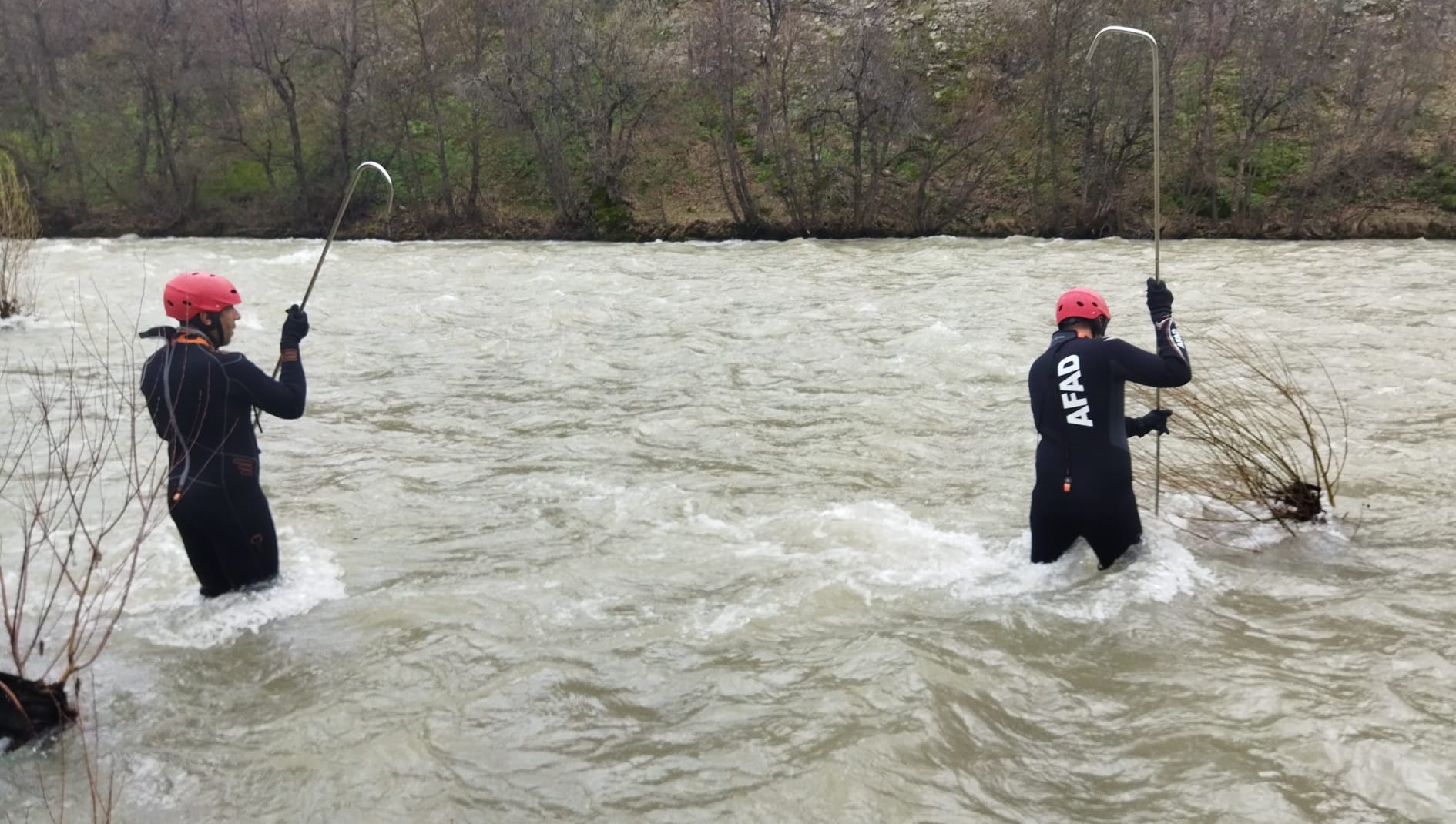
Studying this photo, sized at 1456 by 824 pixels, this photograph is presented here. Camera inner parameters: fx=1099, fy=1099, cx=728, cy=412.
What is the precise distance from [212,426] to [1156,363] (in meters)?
5.25

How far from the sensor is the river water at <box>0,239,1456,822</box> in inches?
185

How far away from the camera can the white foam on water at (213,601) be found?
20.8 ft

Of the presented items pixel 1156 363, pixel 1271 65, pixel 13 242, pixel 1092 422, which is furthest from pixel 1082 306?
pixel 1271 65

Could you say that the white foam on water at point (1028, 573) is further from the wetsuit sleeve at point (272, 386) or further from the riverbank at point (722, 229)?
the riverbank at point (722, 229)

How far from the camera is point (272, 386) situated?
19.6ft

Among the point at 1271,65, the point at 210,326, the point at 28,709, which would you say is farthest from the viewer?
the point at 1271,65

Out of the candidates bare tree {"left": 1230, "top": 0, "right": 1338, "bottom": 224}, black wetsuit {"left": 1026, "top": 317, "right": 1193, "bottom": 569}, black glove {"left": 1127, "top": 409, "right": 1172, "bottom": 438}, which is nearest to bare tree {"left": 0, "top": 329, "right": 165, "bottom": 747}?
black wetsuit {"left": 1026, "top": 317, "right": 1193, "bottom": 569}

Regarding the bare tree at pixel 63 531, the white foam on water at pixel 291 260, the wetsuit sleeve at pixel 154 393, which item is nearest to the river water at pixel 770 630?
the bare tree at pixel 63 531

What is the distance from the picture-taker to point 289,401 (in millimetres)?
6027

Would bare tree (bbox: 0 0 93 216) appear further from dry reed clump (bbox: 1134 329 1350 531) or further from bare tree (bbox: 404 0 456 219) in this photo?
dry reed clump (bbox: 1134 329 1350 531)

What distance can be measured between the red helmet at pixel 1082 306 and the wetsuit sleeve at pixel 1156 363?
0.37m

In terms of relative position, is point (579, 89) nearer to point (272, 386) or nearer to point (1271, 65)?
point (1271, 65)

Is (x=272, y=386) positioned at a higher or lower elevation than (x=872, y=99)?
lower

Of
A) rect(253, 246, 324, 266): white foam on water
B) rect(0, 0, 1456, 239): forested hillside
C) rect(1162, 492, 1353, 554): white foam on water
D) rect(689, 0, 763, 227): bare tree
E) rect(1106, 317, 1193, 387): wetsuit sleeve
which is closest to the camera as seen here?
rect(1106, 317, 1193, 387): wetsuit sleeve
